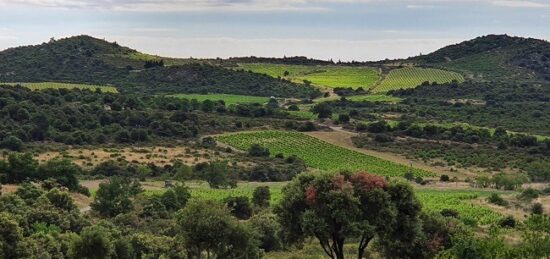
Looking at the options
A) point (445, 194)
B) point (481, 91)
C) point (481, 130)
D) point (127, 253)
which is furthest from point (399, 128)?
point (127, 253)

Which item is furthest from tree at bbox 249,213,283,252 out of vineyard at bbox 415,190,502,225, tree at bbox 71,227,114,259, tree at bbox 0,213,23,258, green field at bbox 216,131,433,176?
green field at bbox 216,131,433,176

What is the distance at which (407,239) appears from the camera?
2712 centimetres

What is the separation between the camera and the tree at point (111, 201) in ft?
161

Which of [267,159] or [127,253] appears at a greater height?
[127,253]

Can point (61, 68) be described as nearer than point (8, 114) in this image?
No

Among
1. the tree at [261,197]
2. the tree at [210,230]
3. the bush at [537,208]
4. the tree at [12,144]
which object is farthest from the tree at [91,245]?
the tree at [12,144]

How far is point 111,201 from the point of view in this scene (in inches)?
1953

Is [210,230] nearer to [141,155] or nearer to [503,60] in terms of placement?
[141,155]

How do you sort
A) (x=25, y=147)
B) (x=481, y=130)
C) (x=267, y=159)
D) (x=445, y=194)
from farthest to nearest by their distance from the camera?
(x=481, y=130) → (x=267, y=159) → (x=25, y=147) → (x=445, y=194)

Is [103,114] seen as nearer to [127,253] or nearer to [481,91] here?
[127,253]

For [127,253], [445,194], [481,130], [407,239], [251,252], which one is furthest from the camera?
[481,130]

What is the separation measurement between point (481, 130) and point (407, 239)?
81.0 metres

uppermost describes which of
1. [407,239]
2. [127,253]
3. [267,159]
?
[407,239]

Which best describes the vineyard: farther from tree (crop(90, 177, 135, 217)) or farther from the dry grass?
the dry grass
